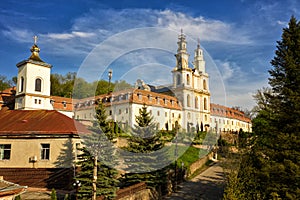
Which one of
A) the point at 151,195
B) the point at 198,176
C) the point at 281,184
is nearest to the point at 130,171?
the point at 151,195

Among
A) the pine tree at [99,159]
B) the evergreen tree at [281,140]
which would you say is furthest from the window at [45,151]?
the evergreen tree at [281,140]

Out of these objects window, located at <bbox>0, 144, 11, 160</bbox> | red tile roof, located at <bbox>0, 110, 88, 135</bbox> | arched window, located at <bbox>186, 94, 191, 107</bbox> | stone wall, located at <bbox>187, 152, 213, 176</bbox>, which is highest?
arched window, located at <bbox>186, 94, 191, 107</bbox>

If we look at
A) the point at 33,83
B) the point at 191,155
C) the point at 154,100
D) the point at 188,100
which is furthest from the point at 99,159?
the point at 33,83

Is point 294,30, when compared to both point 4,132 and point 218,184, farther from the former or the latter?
point 4,132

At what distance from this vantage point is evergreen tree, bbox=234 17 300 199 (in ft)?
36.8

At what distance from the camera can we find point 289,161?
36.3 ft

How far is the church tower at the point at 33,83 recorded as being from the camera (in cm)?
3198

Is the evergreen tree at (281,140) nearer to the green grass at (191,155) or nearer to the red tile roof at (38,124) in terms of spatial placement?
the red tile roof at (38,124)

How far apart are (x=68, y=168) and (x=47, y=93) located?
817 inches

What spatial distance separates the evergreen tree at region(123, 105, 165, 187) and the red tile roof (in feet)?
9.64

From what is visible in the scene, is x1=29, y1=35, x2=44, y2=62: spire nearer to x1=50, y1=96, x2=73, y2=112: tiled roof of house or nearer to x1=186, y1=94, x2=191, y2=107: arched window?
x1=50, y1=96, x2=73, y2=112: tiled roof of house

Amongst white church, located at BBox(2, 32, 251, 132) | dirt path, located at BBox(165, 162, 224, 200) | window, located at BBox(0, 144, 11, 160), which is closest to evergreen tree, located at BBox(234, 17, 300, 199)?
white church, located at BBox(2, 32, 251, 132)

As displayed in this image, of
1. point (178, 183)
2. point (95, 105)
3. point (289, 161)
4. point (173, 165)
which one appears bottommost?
point (178, 183)

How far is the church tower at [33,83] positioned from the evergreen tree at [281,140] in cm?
2662
